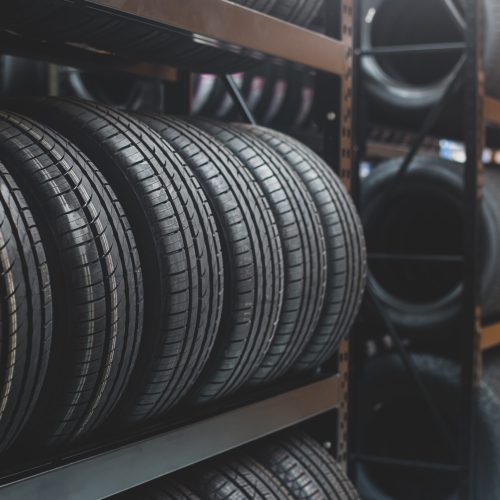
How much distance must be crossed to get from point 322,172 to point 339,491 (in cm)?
84

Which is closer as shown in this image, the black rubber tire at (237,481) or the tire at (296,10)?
the black rubber tire at (237,481)

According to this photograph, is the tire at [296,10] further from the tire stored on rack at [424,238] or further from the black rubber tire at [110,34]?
the tire stored on rack at [424,238]

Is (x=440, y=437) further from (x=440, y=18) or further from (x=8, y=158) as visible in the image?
(x=8, y=158)

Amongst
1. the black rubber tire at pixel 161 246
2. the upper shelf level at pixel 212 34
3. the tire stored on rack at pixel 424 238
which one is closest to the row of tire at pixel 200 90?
the tire stored on rack at pixel 424 238

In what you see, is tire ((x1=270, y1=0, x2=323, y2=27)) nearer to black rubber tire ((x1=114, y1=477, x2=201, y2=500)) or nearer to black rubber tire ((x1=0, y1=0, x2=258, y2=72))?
black rubber tire ((x1=0, y1=0, x2=258, y2=72))

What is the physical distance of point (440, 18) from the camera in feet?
14.0

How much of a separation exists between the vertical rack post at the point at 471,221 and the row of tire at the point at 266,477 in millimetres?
1124

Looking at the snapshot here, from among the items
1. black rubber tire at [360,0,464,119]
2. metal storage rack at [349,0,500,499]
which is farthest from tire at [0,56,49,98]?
metal storage rack at [349,0,500,499]

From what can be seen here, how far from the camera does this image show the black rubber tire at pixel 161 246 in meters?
1.64

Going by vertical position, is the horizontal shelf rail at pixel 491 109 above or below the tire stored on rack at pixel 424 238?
above

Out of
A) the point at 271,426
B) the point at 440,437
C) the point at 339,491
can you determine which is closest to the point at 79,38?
the point at 271,426

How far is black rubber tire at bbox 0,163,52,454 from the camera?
1314mm

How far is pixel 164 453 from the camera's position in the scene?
5.62ft

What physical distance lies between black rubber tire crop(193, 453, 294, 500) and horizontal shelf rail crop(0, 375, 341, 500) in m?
0.11
